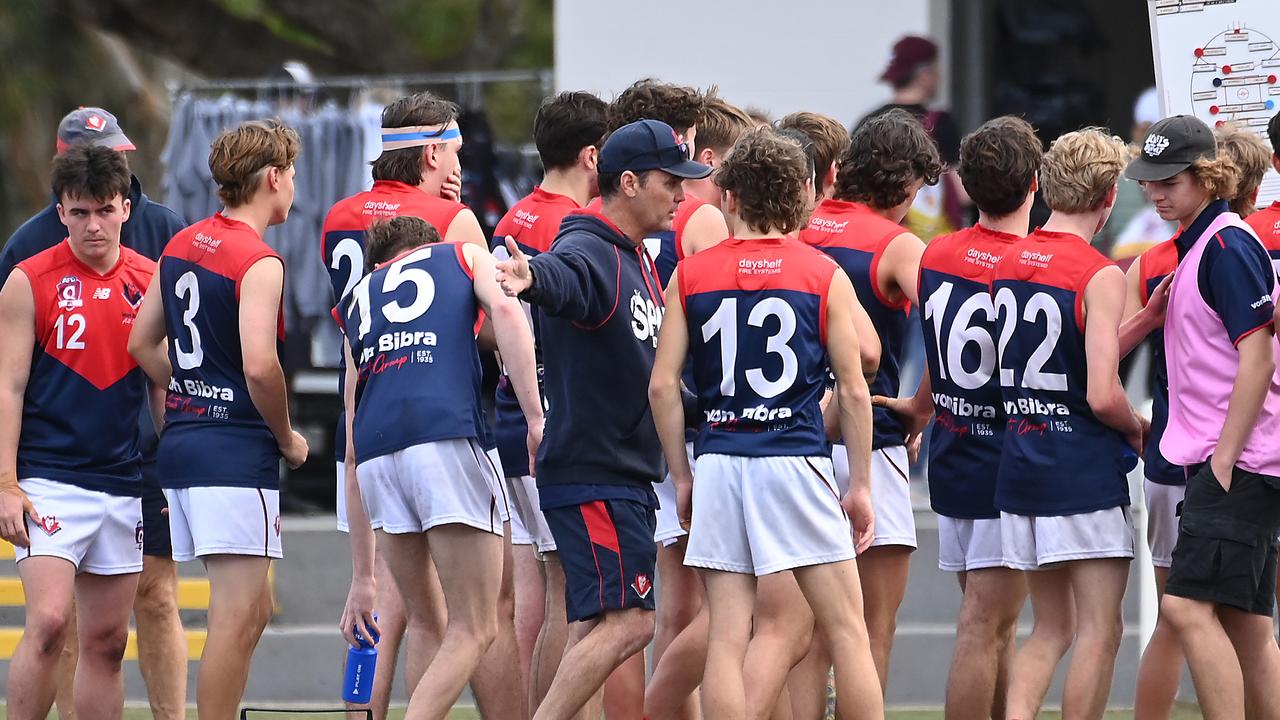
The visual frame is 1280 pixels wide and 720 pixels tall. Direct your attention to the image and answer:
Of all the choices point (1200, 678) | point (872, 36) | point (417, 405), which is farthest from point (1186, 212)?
point (872, 36)

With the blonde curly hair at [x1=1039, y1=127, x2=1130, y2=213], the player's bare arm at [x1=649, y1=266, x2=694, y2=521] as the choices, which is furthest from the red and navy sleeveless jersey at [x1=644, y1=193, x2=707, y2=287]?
the blonde curly hair at [x1=1039, y1=127, x2=1130, y2=213]

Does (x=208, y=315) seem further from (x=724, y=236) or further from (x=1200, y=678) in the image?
(x=1200, y=678)

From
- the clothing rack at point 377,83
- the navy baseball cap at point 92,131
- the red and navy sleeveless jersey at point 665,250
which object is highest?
the clothing rack at point 377,83

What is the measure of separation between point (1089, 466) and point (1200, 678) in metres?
0.71

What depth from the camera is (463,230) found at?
612 centimetres

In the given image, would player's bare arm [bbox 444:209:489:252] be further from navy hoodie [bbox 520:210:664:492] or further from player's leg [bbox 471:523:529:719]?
player's leg [bbox 471:523:529:719]

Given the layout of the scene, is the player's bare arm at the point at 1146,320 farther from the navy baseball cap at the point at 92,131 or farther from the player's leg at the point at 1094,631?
the navy baseball cap at the point at 92,131

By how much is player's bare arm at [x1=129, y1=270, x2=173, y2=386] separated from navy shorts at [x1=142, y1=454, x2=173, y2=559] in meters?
0.59

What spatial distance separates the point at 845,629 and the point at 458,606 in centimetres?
116

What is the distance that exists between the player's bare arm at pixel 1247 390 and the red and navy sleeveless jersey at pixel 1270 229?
68 cm

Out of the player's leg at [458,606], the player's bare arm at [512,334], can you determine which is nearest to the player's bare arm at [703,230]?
the player's bare arm at [512,334]

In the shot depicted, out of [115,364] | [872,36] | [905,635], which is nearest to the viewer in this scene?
[115,364]

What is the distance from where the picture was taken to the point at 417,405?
5.30 meters

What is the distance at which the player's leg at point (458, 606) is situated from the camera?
534cm
